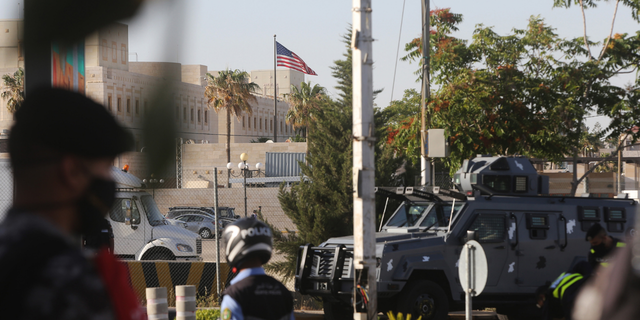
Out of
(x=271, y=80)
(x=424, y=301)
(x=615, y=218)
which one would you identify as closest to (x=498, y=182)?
(x=615, y=218)

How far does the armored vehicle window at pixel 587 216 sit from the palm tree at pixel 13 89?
10.5m

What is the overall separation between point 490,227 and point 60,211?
9584 mm

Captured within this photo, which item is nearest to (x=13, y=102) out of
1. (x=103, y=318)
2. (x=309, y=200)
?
(x=103, y=318)

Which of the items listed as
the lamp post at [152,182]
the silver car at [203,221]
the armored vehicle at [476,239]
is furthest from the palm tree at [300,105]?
the silver car at [203,221]

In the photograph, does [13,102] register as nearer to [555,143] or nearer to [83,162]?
[83,162]

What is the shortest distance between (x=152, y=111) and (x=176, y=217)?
2577 centimetres

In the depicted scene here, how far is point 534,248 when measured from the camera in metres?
10.2

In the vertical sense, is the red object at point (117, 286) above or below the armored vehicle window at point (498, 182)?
above

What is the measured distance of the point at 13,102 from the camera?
3.43ft

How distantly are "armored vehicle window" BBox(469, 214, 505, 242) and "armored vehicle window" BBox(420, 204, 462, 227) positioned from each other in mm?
457

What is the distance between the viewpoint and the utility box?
1271cm

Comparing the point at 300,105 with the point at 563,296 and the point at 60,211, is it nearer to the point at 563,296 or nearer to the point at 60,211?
the point at 563,296

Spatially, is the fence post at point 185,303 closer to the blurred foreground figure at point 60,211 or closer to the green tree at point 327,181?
the green tree at point 327,181

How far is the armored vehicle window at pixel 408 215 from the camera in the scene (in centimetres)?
1095
